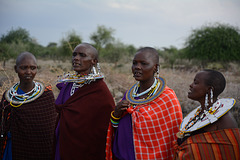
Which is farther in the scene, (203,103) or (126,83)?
(126,83)

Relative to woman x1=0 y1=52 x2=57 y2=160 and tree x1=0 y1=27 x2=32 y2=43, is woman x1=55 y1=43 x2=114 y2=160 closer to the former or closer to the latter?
woman x1=0 y1=52 x2=57 y2=160

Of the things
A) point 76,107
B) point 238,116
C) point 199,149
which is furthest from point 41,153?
point 238,116

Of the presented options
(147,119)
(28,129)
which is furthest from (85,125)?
(28,129)

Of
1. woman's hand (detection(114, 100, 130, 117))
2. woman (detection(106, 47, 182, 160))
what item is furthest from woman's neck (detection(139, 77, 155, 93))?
woman's hand (detection(114, 100, 130, 117))

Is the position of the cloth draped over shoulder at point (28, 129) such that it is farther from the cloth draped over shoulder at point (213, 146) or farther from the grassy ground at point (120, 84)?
the cloth draped over shoulder at point (213, 146)

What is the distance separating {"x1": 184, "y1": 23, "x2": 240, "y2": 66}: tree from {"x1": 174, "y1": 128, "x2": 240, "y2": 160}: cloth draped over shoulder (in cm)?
1733

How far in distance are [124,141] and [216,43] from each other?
17.8 meters

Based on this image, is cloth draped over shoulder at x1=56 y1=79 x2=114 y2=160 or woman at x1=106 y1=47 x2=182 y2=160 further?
cloth draped over shoulder at x1=56 y1=79 x2=114 y2=160

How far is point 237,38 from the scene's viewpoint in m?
17.9

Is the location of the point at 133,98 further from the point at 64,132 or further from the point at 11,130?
the point at 11,130

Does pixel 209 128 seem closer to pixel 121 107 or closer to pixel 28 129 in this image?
pixel 121 107

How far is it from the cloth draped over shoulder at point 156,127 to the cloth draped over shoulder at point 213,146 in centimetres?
23

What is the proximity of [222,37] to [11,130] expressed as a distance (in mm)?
18491

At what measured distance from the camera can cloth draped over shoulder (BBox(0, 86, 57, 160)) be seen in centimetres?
327
